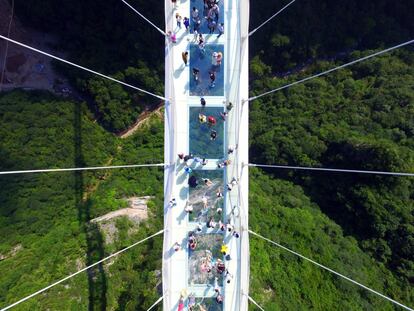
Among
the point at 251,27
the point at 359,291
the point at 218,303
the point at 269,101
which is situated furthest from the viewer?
the point at 269,101

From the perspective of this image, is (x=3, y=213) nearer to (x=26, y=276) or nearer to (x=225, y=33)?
(x=26, y=276)

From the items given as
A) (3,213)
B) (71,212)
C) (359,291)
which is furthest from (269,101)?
(3,213)

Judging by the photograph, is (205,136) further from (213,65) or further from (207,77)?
(213,65)

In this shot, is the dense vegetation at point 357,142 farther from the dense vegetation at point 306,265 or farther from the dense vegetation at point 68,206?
the dense vegetation at point 68,206

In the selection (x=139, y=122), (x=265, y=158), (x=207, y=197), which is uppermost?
(x=139, y=122)

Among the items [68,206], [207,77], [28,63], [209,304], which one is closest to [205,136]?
[207,77]

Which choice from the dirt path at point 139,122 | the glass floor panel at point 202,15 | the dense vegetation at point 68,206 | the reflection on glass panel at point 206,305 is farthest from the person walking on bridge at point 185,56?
the dirt path at point 139,122

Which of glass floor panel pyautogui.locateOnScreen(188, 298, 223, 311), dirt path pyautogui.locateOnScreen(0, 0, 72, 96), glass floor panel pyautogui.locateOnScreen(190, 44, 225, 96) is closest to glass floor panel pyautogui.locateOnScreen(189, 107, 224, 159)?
glass floor panel pyautogui.locateOnScreen(190, 44, 225, 96)
